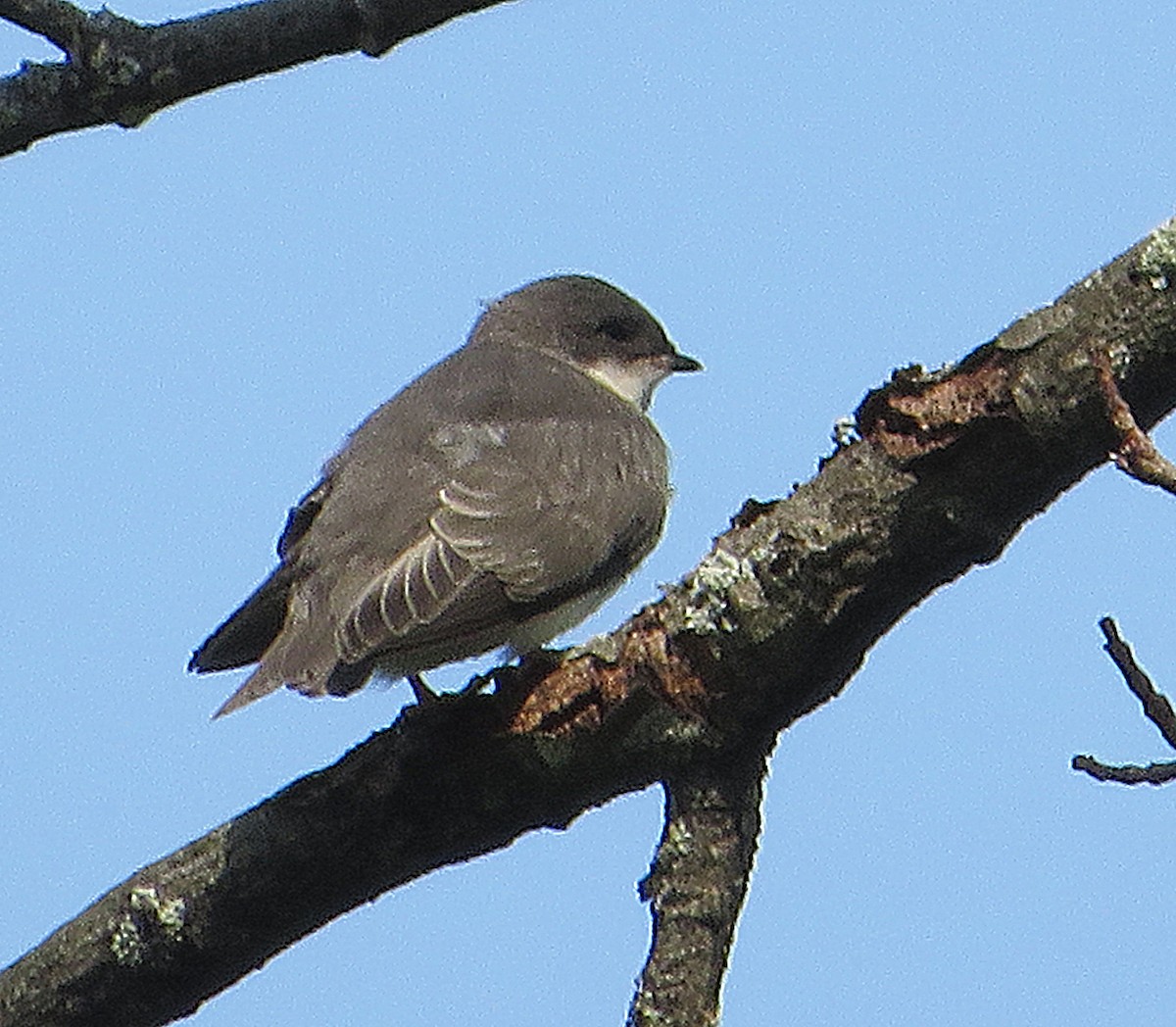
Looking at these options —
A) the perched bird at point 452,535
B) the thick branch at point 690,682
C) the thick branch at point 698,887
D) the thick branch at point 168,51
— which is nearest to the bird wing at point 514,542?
the perched bird at point 452,535

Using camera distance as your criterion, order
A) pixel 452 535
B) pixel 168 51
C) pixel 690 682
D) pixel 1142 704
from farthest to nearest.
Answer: pixel 452 535 < pixel 690 682 < pixel 168 51 < pixel 1142 704

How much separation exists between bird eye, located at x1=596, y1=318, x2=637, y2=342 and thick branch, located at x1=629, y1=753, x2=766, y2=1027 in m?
4.73

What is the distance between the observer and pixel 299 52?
4164 mm

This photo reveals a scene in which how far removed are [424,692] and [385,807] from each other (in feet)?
3.65

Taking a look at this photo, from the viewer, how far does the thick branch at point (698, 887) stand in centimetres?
404

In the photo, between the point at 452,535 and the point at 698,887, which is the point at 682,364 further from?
the point at 698,887

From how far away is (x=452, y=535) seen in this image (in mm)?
5750

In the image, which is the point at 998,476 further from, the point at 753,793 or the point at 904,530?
the point at 753,793

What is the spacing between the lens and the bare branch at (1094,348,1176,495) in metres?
→ 3.24

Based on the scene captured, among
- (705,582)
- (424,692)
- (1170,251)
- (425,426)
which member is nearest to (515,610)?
(424,692)

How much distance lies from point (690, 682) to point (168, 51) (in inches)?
66.3

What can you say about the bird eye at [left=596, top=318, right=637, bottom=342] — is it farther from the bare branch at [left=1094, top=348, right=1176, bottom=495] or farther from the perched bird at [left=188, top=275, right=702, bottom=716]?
the bare branch at [left=1094, top=348, right=1176, bottom=495]

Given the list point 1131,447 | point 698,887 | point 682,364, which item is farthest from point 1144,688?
point 682,364

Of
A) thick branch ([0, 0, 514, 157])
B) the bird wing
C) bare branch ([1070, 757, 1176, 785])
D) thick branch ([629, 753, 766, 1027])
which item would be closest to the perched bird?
the bird wing
